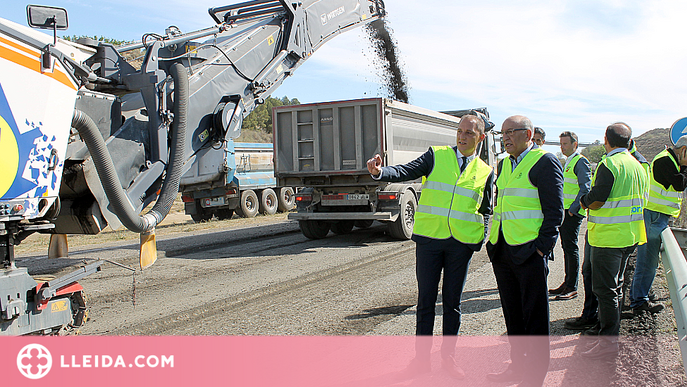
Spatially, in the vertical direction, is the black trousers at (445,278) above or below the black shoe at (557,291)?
above

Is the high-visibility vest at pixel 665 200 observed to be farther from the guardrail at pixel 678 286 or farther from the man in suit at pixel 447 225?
the man in suit at pixel 447 225

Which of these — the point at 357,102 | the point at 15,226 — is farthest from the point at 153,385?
the point at 357,102

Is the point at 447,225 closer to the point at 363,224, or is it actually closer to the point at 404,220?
the point at 404,220

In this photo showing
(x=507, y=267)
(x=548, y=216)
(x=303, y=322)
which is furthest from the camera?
(x=303, y=322)

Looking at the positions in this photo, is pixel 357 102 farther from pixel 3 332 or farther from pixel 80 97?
pixel 3 332

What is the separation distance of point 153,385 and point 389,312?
2.49 meters

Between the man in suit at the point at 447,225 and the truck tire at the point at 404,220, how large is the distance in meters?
6.63

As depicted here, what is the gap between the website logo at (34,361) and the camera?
3.31m

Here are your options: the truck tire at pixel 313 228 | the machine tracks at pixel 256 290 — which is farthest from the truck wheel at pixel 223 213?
the machine tracks at pixel 256 290

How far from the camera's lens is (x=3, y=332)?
331 cm

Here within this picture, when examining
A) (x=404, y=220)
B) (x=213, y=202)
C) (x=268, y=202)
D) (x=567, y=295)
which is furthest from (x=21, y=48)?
(x=268, y=202)

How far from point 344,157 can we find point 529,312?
723cm

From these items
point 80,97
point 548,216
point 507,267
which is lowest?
point 507,267

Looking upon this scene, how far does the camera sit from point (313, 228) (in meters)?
11.1
